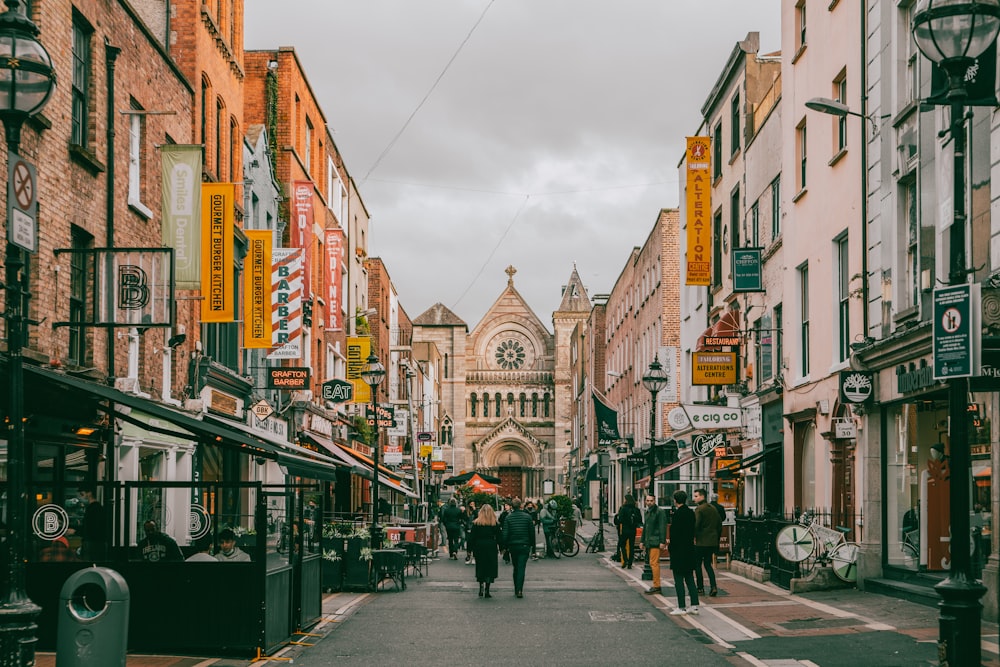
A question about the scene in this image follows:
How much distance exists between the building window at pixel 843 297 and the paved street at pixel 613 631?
4415 mm

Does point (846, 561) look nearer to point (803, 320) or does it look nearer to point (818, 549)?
point (818, 549)

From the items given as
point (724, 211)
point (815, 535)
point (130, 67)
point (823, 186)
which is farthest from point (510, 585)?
point (724, 211)

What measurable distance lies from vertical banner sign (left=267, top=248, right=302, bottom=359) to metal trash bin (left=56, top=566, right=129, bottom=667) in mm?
20206

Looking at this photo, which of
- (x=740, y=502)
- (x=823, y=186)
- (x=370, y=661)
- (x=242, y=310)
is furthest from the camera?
(x=740, y=502)

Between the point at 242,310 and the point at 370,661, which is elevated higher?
the point at 242,310

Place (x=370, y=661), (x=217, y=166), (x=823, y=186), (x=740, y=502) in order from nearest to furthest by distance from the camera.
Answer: (x=370, y=661)
(x=823, y=186)
(x=217, y=166)
(x=740, y=502)

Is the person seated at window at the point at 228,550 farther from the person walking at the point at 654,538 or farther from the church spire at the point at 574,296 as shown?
the church spire at the point at 574,296

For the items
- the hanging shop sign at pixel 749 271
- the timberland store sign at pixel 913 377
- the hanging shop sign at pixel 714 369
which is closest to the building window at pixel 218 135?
the hanging shop sign at pixel 749 271

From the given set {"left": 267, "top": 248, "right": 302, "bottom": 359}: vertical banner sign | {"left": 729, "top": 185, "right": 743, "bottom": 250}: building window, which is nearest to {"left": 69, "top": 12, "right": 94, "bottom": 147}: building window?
{"left": 267, "top": 248, "right": 302, "bottom": 359}: vertical banner sign

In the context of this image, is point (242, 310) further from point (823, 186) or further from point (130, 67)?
point (823, 186)

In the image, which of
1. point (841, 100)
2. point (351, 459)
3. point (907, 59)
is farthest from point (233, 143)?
point (907, 59)

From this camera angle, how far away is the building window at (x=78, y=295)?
17.9 metres

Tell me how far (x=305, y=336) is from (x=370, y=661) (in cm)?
2583

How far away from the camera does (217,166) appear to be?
28.2 meters
